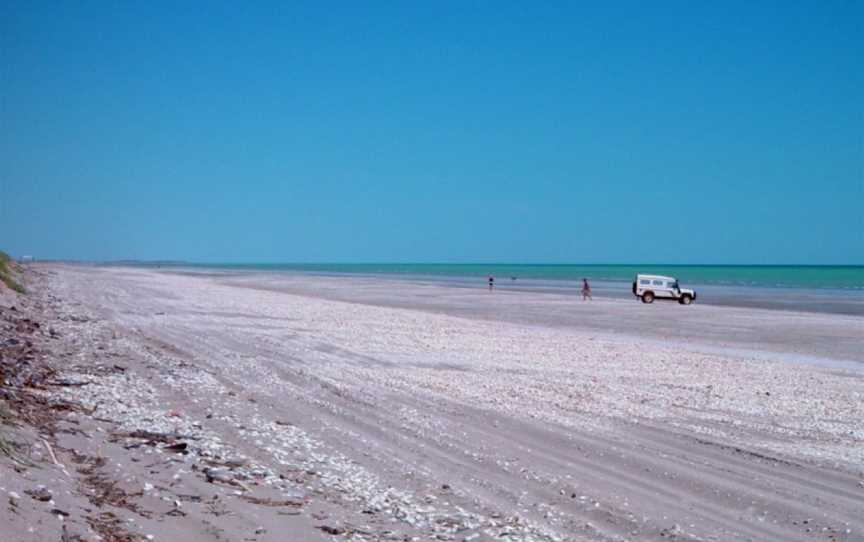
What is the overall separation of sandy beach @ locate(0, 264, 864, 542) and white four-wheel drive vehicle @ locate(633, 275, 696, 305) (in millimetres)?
31276

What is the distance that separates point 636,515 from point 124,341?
45.2 feet

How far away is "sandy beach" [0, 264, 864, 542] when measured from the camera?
266 inches

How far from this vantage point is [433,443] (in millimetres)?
10000

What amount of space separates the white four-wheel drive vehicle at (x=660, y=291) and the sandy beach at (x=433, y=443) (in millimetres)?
31276

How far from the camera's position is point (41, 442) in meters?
7.29

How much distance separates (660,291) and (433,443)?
45.3 metres

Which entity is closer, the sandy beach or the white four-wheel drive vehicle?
the sandy beach

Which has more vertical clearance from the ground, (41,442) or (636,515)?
(41,442)

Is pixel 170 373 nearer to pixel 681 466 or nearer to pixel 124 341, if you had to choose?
pixel 124 341

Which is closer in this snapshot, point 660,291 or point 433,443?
point 433,443

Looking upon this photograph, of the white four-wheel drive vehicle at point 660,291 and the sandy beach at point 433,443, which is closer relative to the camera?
the sandy beach at point 433,443

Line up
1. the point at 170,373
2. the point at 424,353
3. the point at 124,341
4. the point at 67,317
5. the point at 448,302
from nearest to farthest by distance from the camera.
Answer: the point at 170,373, the point at 124,341, the point at 424,353, the point at 67,317, the point at 448,302

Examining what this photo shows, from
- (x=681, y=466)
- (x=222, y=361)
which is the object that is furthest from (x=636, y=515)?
(x=222, y=361)

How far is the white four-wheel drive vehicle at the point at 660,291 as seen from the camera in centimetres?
5259
